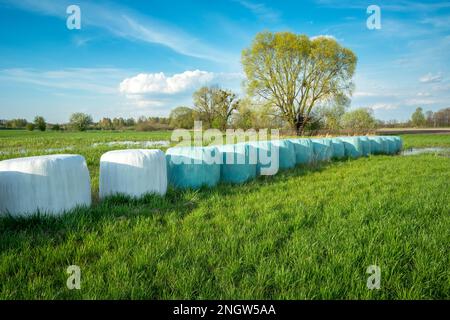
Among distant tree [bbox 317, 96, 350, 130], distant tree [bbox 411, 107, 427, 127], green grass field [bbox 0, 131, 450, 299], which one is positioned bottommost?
green grass field [bbox 0, 131, 450, 299]

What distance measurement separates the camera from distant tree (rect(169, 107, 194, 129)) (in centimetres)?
5903

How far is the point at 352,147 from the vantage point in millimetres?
11914

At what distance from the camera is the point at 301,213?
3773 millimetres

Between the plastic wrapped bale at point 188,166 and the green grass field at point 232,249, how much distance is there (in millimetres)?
686

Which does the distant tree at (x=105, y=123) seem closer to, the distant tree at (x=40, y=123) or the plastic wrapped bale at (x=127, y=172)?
the distant tree at (x=40, y=123)

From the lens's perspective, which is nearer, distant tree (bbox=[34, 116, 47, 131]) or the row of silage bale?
the row of silage bale

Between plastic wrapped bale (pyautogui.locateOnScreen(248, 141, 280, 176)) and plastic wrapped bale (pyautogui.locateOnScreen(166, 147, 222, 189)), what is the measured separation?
5.80ft

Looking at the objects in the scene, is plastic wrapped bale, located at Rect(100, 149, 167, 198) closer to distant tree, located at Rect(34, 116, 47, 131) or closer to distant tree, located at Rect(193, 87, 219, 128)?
distant tree, located at Rect(193, 87, 219, 128)

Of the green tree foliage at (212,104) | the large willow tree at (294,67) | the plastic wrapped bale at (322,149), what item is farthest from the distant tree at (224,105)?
the plastic wrapped bale at (322,149)

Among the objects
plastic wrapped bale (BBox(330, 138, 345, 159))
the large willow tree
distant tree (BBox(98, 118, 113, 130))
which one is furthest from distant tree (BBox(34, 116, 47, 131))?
plastic wrapped bale (BBox(330, 138, 345, 159))

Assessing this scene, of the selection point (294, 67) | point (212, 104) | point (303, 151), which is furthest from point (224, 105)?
point (303, 151)

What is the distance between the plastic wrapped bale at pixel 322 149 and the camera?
986 centimetres

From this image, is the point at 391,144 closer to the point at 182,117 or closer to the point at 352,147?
the point at 352,147
